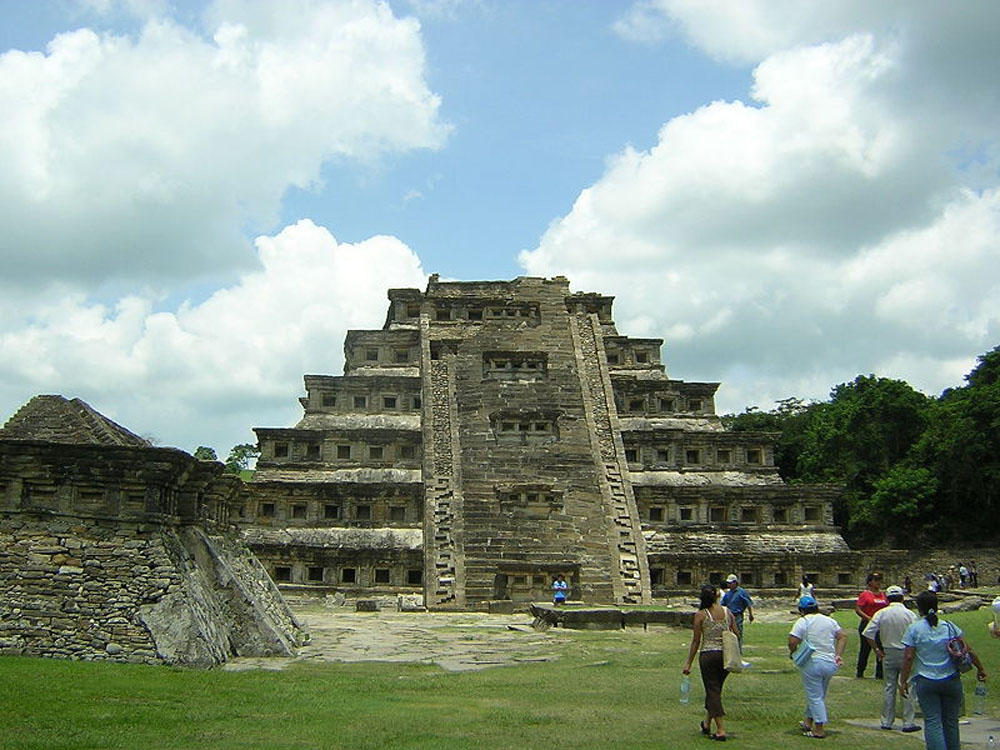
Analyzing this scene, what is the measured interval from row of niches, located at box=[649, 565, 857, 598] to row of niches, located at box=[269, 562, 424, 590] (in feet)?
26.3

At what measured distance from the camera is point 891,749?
7.95 metres

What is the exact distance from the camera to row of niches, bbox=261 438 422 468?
33.0 meters

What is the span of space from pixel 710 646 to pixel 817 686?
1044 mm

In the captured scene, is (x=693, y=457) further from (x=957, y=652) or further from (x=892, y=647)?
(x=957, y=652)

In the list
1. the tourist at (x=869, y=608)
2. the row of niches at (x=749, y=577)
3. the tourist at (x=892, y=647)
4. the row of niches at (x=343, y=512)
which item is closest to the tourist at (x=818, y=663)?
the tourist at (x=892, y=647)

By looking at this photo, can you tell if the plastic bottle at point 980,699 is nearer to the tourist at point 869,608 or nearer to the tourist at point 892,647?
the tourist at point 892,647

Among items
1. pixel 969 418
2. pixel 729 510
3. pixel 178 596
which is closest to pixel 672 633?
pixel 178 596

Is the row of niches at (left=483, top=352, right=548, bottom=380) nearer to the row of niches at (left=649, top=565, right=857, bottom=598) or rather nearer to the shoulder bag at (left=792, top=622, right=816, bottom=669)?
the row of niches at (left=649, top=565, right=857, bottom=598)

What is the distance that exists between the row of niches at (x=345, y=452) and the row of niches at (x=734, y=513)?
8.81 meters

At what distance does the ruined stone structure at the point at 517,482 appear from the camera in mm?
28484

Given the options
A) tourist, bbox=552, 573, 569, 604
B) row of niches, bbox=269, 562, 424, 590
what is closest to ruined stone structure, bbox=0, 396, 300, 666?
tourist, bbox=552, 573, 569, 604

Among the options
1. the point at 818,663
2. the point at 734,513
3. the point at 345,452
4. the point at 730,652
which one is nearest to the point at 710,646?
the point at 730,652

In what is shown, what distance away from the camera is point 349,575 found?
29156 mm

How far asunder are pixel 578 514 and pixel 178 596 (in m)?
18.9
